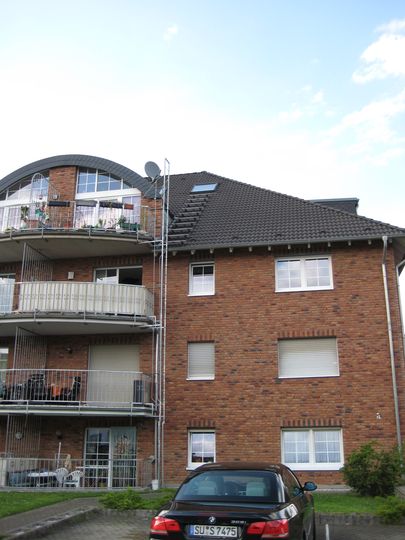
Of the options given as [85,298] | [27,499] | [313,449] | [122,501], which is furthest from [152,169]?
[122,501]

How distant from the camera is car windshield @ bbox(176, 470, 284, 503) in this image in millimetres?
6918

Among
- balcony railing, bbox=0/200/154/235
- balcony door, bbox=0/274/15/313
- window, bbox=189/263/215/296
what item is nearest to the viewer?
window, bbox=189/263/215/296

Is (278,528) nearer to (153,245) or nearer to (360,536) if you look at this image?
(360,536)

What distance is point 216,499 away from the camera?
22.6 feet

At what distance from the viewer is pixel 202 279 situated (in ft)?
65.1

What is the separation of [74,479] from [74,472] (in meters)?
0.19

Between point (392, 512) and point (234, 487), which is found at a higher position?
point (234, 487)

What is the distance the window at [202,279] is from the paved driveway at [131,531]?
8881 millimetres

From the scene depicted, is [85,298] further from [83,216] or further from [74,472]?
[74,472]

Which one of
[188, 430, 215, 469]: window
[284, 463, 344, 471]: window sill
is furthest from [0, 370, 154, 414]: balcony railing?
[284, 463, 344, 471]: window sill

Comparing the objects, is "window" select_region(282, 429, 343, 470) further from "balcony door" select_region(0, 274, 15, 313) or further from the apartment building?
"balcony door" select_region(0, 274, 15, 313)

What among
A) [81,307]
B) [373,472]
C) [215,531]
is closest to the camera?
[215,531]

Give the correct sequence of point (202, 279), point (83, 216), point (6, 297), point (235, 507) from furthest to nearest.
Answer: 1. point (6, 297)
2. point (83, 216)
3. point (202, 279)
4. point (235, 507)

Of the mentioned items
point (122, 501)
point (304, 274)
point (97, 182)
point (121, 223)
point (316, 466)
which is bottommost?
point (122, 501)
